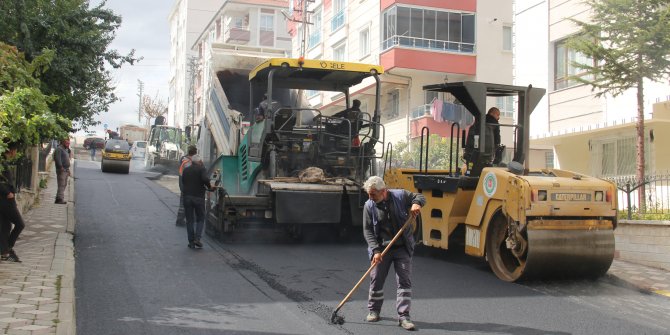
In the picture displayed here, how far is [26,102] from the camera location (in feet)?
24.6

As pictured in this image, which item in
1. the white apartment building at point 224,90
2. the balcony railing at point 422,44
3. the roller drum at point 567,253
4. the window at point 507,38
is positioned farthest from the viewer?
the window at point 507,38

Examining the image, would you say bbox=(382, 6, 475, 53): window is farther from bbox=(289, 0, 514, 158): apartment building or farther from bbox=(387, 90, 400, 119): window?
bbox=(387, 90, 400, 119): window

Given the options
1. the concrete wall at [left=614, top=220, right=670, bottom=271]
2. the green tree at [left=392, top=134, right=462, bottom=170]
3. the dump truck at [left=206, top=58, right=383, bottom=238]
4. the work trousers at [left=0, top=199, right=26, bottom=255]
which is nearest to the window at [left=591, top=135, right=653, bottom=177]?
the green tree at [left=392, top=134, right=462, bottom=170]

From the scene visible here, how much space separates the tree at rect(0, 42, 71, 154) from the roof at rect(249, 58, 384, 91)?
3934 mm

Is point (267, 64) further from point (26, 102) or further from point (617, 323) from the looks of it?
point (617, 323)

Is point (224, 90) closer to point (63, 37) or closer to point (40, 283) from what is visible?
point (63, 37)

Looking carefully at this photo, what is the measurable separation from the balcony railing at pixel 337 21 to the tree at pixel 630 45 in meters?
19.2

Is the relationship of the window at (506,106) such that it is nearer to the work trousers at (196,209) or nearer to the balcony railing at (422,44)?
the balcony railing at (422,44)

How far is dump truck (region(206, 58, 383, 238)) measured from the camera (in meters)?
10.8

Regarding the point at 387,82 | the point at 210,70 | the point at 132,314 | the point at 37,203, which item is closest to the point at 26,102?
the point at 132,314

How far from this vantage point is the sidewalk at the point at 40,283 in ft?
18.4

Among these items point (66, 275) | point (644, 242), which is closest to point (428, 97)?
point (644, 242)

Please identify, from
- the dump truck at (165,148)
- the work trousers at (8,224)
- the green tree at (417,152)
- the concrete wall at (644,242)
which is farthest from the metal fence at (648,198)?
the dump truck at (165,148)

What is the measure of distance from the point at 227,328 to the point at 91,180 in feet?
64.5
